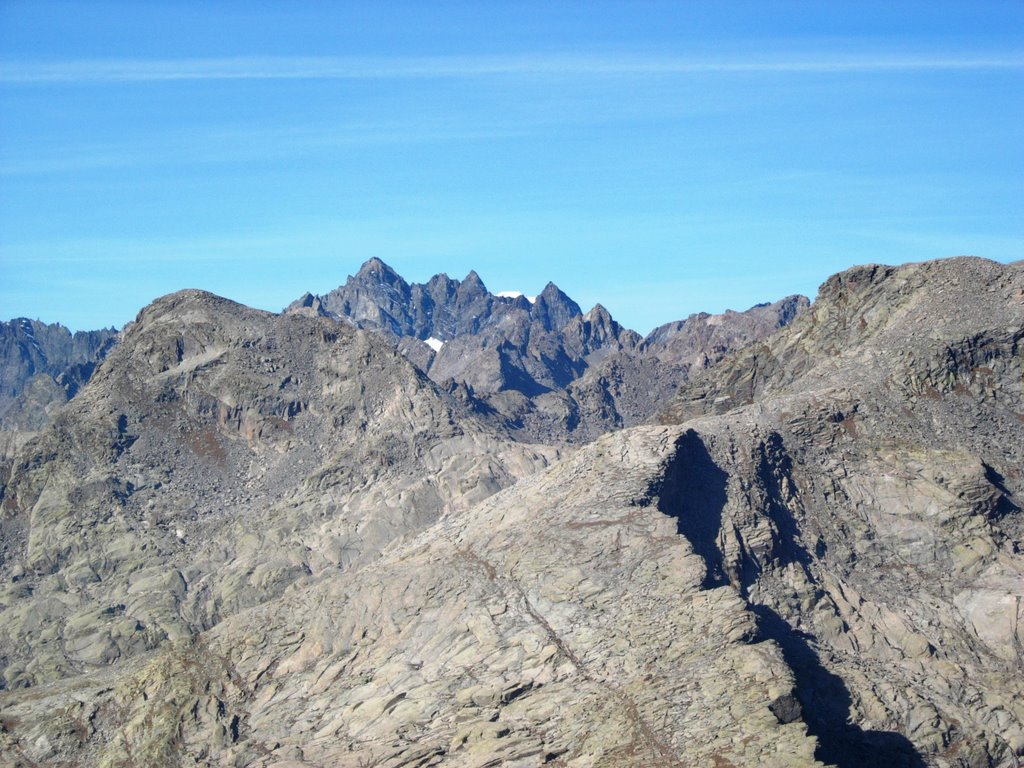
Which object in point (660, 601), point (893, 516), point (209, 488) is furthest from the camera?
point (209, 488)

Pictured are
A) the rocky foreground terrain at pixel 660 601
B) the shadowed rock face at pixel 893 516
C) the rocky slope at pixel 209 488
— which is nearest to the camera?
the rocky foreground terrain at pixel 660 601

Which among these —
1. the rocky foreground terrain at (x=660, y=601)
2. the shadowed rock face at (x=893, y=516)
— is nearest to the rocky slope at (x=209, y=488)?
the rocky foreground terrain at (x=660, y=601)

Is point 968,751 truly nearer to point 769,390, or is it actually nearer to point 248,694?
point 248,694

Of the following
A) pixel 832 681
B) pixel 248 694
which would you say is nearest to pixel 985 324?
pixel 832 681

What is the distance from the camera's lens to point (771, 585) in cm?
10531

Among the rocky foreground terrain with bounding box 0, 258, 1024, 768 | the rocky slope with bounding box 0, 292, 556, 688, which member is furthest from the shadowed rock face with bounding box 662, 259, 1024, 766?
the rocky slope with bounding box 0, 292, 556, 688

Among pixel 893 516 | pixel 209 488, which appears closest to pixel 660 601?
pixel 893 516

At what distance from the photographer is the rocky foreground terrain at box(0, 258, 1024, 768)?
86125mm

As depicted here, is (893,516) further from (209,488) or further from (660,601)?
(209,488)

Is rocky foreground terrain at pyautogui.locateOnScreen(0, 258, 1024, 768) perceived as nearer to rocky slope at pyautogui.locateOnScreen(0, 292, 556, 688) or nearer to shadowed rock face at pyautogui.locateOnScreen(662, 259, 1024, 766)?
shadowed rock face at pyautogui.locateOnScreen(662, 259, 1024, 766)

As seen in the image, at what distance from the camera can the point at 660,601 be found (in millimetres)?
94000

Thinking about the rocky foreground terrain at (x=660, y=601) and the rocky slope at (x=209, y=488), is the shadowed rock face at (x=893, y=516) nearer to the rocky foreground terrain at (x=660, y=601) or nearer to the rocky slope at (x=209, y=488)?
the rocky foreground terrain at (x=660, y=601)

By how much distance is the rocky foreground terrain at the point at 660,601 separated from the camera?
86125 millimetres

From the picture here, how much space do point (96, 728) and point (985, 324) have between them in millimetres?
81192
